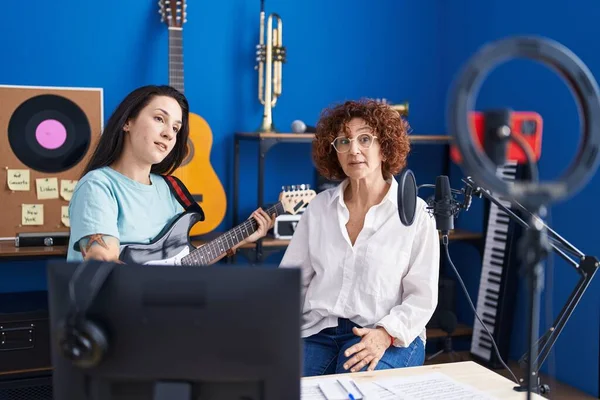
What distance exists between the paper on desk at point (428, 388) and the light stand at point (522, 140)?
0.72 metres

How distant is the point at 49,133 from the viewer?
335 centimetres

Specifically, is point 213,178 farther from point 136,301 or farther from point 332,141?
point 136,301

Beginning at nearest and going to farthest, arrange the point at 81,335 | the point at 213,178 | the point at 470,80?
1. the point at 470,80
2. the point at 81,335
3. the point at 213,178

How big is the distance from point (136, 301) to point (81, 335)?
10 centimetres

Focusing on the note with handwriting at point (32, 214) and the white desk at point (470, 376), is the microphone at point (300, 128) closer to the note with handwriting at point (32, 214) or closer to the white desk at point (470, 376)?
the note with handwriting at point (32, 214)

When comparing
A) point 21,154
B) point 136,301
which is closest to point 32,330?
point 21,154

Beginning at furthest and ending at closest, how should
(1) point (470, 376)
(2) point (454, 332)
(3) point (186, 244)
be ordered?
(2) point (454, 332) → (3) point (186, 244) → (1) point (470, 376)

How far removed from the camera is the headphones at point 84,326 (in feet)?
3.49

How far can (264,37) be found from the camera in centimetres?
374

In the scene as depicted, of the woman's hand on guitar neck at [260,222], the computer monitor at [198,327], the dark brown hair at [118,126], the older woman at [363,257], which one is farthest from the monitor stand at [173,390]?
the woman's hand on guitar neck at [260,222]

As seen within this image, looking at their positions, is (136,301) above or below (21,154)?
below

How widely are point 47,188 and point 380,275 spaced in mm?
1948

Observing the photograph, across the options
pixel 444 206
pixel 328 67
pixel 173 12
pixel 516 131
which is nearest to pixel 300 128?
pixel 328 67

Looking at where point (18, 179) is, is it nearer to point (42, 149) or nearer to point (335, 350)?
point (42, 149)
